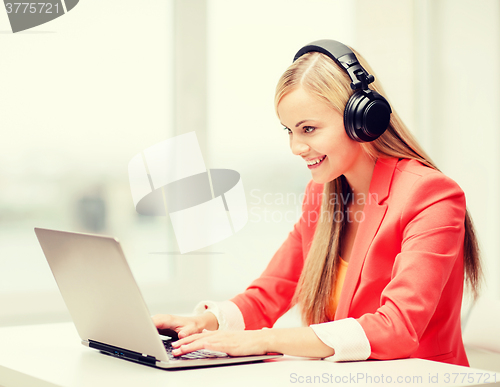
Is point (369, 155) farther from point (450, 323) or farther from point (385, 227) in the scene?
point (450, 323)

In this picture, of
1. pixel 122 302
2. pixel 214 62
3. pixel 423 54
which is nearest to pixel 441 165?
pixel 423 54

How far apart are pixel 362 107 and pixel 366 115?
2 centimetres

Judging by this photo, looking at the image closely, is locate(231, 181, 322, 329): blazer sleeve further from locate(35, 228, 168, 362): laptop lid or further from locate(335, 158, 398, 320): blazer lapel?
locate(35, 228, 168, 362): laptop lid

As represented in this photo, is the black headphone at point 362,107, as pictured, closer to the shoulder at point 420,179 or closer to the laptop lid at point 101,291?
the shoulder at point 420,179

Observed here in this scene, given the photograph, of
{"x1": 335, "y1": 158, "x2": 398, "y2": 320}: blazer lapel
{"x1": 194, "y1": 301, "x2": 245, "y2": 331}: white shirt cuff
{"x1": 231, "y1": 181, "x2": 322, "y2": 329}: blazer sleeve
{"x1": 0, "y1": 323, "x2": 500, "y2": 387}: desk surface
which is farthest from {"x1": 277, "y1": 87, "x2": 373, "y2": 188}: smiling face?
{"x1": 0, "y1": 323, "x2": 500, "y2": 387}: desk surface

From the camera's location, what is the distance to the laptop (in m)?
0.85

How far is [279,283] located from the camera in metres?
1.46

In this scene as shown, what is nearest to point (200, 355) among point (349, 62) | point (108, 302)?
point (108, 302)

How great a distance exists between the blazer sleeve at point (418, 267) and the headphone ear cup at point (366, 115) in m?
0.15

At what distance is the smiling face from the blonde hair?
0.02 meters

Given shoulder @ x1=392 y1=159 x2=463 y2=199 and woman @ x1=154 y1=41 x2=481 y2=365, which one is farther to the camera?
shoulder @ x1=392 y1=159 x2=463 y2=199

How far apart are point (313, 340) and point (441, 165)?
1.87 meters

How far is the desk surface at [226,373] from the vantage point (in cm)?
79

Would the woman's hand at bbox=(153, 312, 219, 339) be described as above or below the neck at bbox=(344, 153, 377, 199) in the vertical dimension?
below
